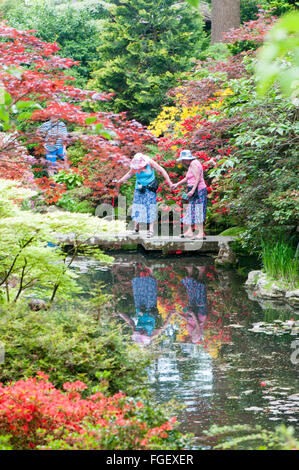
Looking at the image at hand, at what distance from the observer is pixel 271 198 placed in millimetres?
8789

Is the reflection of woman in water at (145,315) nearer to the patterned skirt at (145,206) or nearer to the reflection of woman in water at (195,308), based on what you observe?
the reflection of woman in water at (195,308)

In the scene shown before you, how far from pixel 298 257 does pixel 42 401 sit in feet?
23.0

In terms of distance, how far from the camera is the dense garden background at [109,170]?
3221 mm

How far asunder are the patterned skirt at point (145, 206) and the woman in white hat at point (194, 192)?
67 centimetres

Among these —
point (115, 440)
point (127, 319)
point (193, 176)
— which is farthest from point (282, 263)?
point (115, 440)

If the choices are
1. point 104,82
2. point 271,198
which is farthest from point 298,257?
point 104,82

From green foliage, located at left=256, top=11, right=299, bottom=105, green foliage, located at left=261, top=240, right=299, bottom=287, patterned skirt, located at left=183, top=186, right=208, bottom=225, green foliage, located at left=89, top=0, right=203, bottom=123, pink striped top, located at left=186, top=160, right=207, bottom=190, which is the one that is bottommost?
green foliage, located at left=261, top=240, right=299, bottom=287

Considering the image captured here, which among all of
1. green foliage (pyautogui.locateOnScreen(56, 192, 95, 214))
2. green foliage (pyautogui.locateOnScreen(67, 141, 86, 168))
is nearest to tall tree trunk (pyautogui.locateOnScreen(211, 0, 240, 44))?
green foliage (pyautogui.locateOnScreen(67, 141, 86, 168))

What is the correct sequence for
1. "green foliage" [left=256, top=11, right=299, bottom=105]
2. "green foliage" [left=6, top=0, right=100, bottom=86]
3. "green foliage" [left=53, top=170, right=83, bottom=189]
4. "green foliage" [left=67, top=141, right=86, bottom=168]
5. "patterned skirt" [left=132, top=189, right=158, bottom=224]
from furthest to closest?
"green foliage" [left=6, top=0, right=100, bottom=86] < "green foliage" [left=67, top=141, right=86, bottom=168] < "green foliage" [left=53, top=170, right=83, bottom=189] < "patterned skirt" [left=132, top=189, right=158, bottom=224] < "green foliage" [left=256, top=11, right=299, bottom=105]

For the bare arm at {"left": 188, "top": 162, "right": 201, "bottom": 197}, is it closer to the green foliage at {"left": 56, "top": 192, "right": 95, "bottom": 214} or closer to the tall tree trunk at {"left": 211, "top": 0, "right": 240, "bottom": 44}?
the green foliage at {"left": 56, "top": 192, "right": 95, "bottom": 214}

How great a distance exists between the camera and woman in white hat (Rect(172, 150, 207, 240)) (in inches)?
494

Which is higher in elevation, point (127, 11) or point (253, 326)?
point (127, 11)
